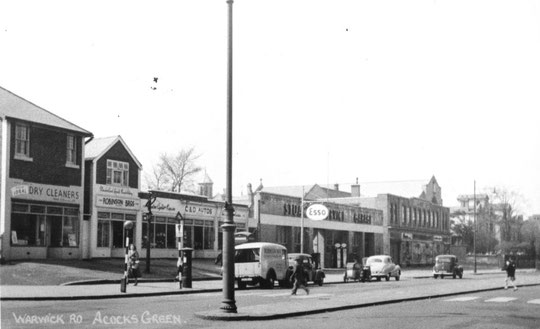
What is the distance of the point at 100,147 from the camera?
141ft

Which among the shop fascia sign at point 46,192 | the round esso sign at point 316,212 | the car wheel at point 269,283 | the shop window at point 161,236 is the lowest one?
the car wheel at point 269,283

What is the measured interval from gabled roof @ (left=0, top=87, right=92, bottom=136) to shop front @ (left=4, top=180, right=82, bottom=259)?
3.32 meters

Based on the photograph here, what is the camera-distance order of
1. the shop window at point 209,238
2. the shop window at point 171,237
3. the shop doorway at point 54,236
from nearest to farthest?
the shop doorway at point 54,236 < the shop window at point 171,237 < the shop window at point 209,238

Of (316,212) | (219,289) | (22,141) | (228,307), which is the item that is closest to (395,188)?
(316,212)

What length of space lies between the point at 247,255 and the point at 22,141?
A: 13.4m

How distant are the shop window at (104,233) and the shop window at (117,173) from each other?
8.16 ft

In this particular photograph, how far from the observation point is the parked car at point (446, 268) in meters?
53.0

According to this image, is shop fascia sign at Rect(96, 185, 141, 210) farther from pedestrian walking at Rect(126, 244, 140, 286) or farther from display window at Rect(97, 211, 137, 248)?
pedestrian walking at Rect(126, 244, 140, 286)

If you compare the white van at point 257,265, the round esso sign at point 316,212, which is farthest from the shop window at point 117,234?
the round esso sign at point 316,212

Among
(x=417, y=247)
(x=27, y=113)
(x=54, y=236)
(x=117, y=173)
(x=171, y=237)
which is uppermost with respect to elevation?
(x=27, y=113)

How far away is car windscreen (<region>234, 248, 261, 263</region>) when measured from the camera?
3359cm

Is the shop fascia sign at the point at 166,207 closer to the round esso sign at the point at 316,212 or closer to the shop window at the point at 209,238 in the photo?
the shop window at the point at 209,238

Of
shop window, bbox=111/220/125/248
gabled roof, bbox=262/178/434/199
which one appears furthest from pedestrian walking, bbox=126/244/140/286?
gabled roof, bbox=262/178/434/199

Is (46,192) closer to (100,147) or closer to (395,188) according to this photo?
(100,147)
